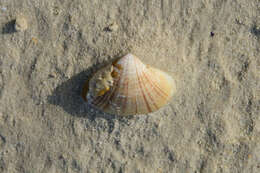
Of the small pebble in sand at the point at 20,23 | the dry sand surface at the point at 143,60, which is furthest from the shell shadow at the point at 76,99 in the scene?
the small pebble in sand at the point at 20,23

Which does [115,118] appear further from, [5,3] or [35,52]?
[5,3]

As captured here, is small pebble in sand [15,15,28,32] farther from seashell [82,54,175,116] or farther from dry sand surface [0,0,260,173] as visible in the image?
seashell [82,54,175,116]

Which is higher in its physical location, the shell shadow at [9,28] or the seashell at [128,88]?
the shell shadow at [9,28]

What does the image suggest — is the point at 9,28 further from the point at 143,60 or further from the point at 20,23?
the point at 143,60

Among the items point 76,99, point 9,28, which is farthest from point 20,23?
point 76,99

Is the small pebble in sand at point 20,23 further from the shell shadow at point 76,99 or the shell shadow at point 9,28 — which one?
the shell shadow at point 76,99

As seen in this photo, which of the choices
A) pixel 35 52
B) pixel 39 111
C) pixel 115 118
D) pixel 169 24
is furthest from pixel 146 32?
pixel 39 111

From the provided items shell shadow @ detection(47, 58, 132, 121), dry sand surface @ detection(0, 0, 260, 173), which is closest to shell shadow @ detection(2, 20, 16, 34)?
dry sand surface @ detection(0, 0, 260, 173)

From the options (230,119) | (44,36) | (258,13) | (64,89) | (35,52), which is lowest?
(230,119)
